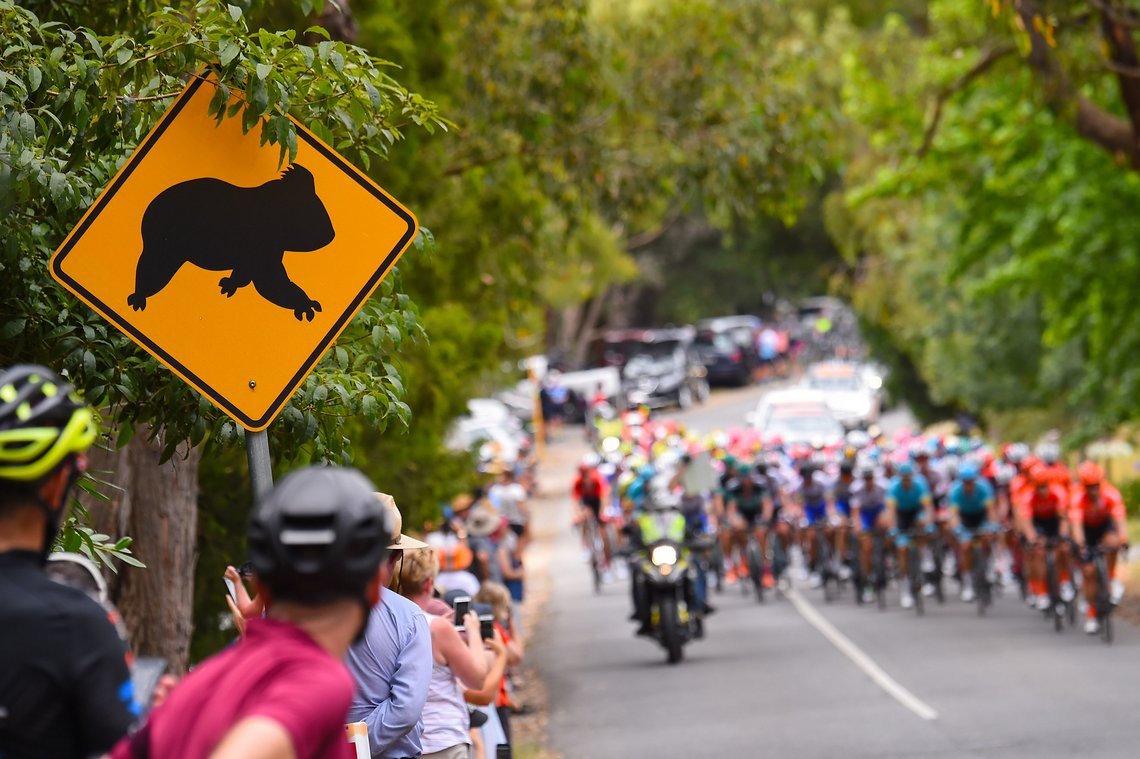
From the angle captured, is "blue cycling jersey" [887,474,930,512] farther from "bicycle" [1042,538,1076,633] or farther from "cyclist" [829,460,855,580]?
"bicycle" [1042,538,1076,633]

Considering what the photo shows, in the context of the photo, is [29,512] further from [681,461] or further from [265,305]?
[681,461]

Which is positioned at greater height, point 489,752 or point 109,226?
point 109,226

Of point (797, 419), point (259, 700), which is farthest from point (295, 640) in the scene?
point (797, 419)

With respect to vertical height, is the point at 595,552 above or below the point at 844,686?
above

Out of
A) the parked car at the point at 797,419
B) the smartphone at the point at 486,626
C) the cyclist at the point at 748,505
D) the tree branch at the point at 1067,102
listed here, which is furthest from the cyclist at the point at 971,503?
the smartphone at the point at 486,626

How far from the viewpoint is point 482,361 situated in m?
16.0

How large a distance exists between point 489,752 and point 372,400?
3176mm

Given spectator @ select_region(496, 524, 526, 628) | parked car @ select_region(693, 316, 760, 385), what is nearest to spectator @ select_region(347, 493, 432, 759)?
spectator @ select_region(496, 524, 526, 628)

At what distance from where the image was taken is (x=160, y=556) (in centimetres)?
917

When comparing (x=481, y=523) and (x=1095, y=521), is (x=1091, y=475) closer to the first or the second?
(x=1095, y=521)

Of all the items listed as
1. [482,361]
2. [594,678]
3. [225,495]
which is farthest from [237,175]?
[594,678]

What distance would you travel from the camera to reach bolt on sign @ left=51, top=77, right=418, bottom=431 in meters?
4.84

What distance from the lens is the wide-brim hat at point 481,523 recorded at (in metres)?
16.7

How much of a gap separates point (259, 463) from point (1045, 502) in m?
16.3
